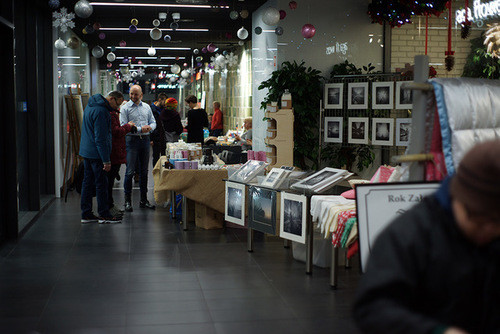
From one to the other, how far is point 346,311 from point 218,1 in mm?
7564

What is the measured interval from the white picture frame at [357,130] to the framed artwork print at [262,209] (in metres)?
3.08

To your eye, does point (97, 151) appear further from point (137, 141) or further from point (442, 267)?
point (442, 267)

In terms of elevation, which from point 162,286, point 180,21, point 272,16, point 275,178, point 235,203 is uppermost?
point 180,21

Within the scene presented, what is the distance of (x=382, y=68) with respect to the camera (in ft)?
32.9

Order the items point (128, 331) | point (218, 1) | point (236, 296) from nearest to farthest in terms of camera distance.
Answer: point (128, 331), point (236, 296), point (218, 1)

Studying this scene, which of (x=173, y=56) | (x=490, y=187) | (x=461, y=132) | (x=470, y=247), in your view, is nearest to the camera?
(x=490, y=187)

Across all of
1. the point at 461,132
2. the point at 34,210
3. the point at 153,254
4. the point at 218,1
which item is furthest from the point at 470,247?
the point at 218,1

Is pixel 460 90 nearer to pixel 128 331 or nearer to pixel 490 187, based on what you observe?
pixel 490 187

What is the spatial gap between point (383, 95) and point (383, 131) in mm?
488

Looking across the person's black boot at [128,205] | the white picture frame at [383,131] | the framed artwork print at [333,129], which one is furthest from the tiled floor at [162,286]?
the white picture frame at [383,131]

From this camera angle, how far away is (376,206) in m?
3.13

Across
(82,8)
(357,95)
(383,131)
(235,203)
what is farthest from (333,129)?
(82,8)

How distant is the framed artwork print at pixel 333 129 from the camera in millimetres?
9164

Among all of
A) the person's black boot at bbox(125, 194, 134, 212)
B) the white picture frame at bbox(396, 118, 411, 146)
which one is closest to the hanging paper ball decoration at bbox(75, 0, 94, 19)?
the person's black boot at bbox(125, 194, 134, 212)
